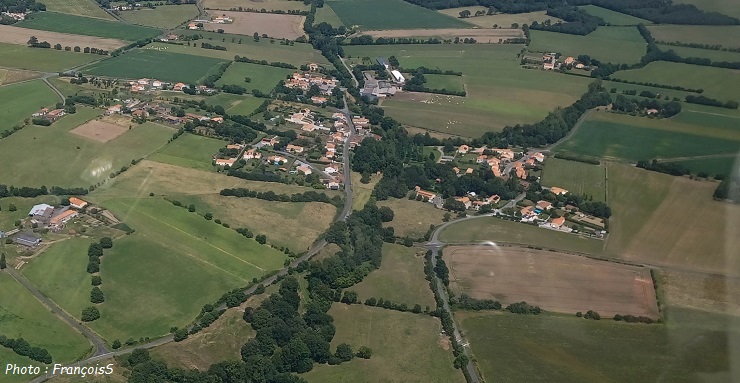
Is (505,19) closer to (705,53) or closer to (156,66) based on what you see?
(705,53)

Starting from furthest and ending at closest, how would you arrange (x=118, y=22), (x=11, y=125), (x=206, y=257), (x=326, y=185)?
(x=118, y=22), (x=11, y=125), (x=326, y=185), (x=206, y=257)

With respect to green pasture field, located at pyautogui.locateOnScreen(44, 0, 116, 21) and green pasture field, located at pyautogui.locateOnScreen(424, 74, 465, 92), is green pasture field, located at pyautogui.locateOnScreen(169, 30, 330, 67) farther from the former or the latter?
green pasture field, located at pyautogui.locateOnScreen(44, 0, 116, 21)

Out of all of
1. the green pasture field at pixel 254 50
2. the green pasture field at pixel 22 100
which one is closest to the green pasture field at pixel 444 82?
the green pasture field at pixel 254 50

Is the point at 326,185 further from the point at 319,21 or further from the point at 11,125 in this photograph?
the point at 319,21

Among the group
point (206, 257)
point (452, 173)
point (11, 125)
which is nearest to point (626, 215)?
point (452, 173)

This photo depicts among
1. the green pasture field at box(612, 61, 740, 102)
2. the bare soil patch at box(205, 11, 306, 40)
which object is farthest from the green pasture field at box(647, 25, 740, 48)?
the bare soil patch at box(205, 11, 306, 40)

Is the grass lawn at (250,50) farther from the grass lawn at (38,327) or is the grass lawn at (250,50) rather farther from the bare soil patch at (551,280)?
the grass lawn at (38,327)
